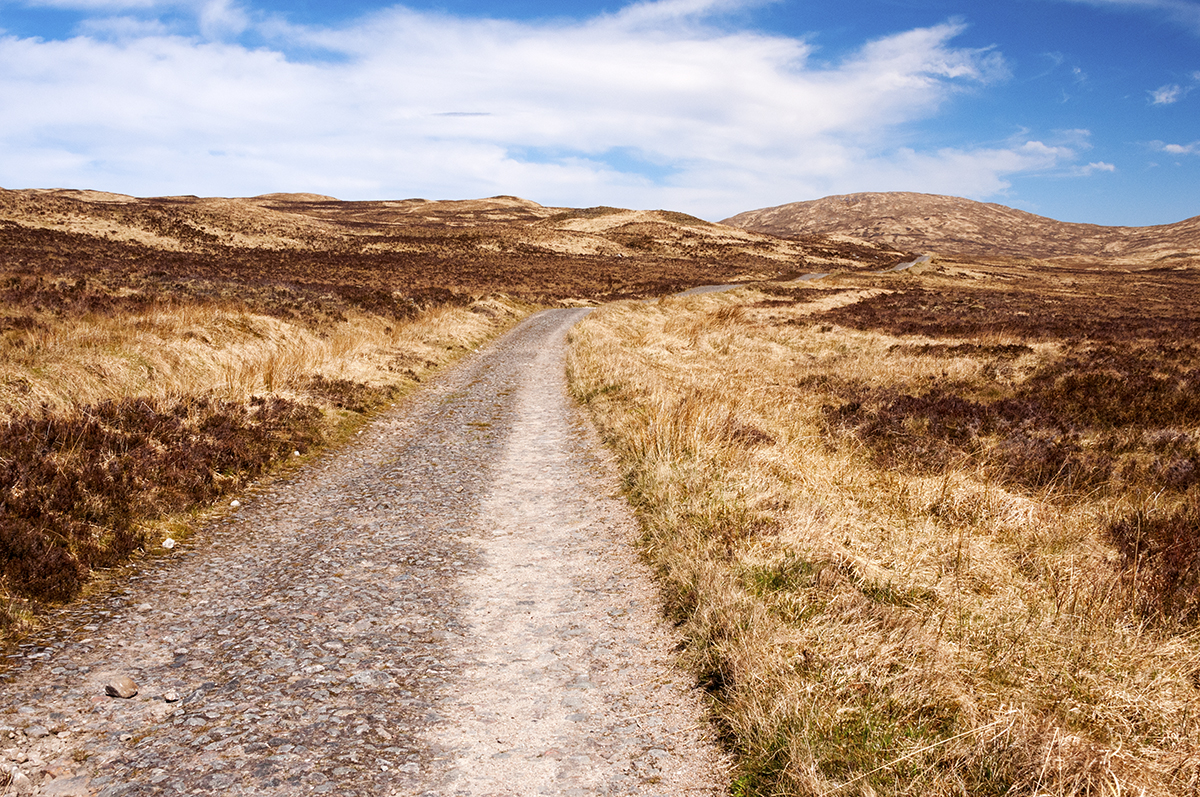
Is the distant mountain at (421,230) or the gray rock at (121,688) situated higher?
the distant mountain at (421,230)

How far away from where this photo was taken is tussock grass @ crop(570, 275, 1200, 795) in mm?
3330

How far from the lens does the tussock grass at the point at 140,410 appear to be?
5.94 meters

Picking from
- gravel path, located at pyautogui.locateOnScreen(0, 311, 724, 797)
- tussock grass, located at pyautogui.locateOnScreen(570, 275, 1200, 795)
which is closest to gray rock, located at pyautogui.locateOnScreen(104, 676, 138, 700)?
gravel path, located at pyautogui.locateOnScreen(0, 311, 724, 797)

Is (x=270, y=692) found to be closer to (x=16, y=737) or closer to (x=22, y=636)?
(x=16, y=737)

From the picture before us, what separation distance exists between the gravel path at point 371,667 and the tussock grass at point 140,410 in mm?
674

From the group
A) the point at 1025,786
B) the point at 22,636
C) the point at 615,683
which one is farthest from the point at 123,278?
the point at 1025,786

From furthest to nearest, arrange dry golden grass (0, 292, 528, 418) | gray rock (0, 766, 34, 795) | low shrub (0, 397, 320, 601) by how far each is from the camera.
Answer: dry golden grass (0, 292, 528, 418) < low shrub (0, 397, 320, 601) < gray rock (0, 766, 34, 795)

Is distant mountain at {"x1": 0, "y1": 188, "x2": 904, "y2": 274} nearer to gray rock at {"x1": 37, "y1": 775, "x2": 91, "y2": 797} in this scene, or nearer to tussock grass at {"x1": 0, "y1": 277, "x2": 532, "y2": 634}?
tussock grass at {"x1": 0, "y1": 277, "x2": 532, "y2": 634}

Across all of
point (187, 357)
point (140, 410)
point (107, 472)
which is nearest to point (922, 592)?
point (107, 472)

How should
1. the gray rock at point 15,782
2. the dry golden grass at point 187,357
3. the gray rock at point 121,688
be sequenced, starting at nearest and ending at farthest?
1. the gray rock at point 15,782
2. the gray rock at point 121,688
3. the dry golden grass at point 187,357

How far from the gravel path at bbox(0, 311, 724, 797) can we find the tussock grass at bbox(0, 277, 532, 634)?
0.67m

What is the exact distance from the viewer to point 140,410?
9039mm

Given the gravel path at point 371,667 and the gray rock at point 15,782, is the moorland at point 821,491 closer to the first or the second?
the gravel path at point 371,667

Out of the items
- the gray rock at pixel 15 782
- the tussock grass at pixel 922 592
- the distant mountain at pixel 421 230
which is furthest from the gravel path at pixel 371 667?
the distant mountain at pixel 421 230
